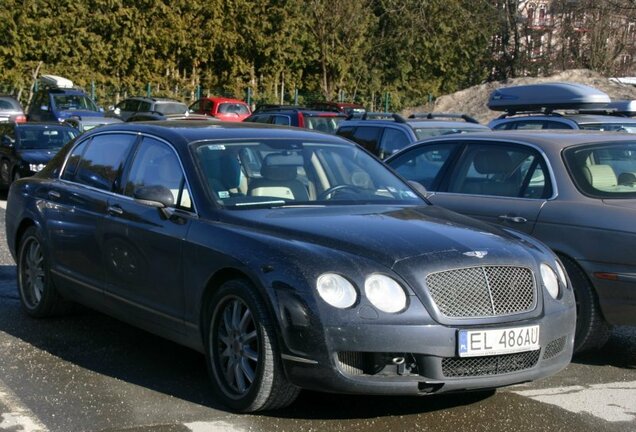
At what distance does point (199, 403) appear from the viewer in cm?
577

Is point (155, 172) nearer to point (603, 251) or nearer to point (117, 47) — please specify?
point (603, 251)

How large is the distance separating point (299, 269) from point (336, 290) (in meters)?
0.22

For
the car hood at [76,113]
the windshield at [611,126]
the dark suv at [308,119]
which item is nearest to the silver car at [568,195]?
the windshield at [611,126]

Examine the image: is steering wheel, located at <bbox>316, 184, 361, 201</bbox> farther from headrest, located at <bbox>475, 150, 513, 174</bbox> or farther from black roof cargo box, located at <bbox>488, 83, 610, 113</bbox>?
black roof cargo box, located at <bbox>488, 83, 610, 113</bbox>

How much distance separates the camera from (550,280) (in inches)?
226

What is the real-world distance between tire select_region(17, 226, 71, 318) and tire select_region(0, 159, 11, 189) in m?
11.0

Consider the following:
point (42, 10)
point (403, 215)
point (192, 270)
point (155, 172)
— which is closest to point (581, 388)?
point (403, 215)

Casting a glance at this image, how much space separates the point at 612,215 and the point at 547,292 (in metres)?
1.32

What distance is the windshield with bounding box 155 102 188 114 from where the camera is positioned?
33.8m

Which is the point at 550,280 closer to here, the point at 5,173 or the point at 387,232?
the point at 387,232

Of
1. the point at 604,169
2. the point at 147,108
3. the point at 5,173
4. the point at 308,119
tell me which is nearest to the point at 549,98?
the point at 308,119

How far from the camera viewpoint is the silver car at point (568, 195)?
6664 millimetres

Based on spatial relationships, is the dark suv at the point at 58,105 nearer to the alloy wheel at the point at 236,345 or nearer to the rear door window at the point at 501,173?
the rear door window at the point at 501,173

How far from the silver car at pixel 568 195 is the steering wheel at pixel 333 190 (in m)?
1.40
